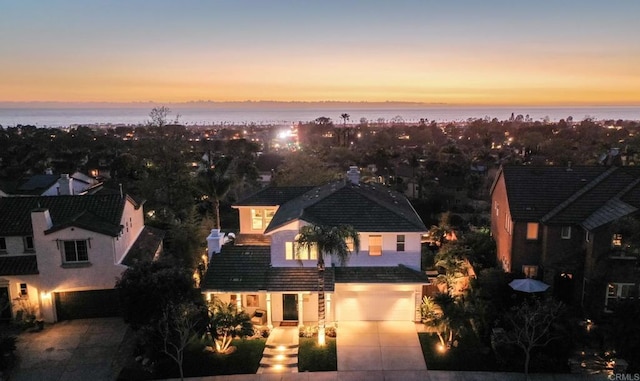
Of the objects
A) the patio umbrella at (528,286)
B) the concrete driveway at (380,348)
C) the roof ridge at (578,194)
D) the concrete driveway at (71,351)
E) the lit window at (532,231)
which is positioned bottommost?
the concrete driveway at (380,348)

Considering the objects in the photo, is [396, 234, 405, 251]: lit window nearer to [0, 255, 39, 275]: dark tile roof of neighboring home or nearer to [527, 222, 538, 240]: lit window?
[527, 222, 538, 240]: lit window

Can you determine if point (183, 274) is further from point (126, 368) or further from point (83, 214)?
point (83, 214)

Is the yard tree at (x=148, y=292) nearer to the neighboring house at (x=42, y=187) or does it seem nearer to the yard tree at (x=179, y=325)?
the yard tree at (x=179, y=325)

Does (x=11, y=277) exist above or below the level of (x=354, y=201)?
below

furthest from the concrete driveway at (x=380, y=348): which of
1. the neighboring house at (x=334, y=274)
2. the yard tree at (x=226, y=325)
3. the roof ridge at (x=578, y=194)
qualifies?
the roof ridge at (x=578, y=194)

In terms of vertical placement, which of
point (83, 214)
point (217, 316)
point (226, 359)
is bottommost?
point (226, 359)

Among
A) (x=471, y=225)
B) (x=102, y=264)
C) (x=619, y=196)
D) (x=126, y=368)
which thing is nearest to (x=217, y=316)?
(x=126, y=368)
